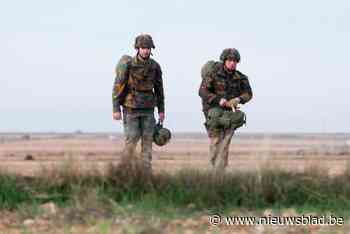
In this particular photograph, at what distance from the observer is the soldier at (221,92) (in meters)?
12.7

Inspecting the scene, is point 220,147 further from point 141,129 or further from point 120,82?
point 120,82

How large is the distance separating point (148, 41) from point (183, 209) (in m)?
2.65

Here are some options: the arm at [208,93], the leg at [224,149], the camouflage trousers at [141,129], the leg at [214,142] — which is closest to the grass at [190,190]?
the leg at [224,149]

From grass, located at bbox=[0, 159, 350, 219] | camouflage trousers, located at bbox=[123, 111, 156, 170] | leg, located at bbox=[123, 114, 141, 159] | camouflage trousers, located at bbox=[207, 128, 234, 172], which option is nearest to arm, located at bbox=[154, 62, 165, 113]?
camouflage trousers, located at bbox=[123, 111, 156, 170]

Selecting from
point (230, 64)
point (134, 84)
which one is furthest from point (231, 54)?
point (134, 84)

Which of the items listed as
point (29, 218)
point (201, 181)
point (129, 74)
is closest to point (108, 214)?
point (29, 218)

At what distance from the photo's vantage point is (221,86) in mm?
12820

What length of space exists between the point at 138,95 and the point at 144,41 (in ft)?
2.36

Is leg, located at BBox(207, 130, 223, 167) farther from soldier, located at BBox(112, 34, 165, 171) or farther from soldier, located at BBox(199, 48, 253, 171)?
soldier, located at BBox(112, 34, 165, 171)

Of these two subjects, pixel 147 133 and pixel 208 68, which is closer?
pixel 147 133

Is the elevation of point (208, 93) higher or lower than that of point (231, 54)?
lower

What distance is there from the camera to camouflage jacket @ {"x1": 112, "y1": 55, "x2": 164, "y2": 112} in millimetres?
12453

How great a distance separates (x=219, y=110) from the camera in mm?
12672

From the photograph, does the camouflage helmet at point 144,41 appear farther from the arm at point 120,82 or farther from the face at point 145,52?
the arm at point 120,82
